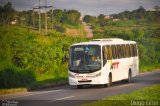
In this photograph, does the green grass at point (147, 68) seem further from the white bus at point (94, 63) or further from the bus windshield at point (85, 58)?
the bus windshield at point (85, 58)

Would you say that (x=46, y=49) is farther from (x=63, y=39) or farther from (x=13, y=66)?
(x=13, y=66)

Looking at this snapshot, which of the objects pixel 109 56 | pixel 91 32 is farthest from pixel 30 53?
pixel 109 56

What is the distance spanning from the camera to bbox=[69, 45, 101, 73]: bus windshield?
24500mm

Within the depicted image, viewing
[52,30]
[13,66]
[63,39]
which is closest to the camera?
[13,66]

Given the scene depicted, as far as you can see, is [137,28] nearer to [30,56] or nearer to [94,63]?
[94,63]

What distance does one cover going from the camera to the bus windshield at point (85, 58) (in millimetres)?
24500

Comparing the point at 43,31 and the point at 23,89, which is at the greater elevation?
the point at 43,31

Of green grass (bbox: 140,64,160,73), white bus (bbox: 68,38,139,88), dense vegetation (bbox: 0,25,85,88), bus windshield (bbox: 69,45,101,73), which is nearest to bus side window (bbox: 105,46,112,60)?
white bus (bbox: 68,38,139,88)

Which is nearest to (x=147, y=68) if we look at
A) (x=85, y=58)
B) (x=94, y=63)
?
(x=94, y=63)

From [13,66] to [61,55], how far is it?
4691 mm

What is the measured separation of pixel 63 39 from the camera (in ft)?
104

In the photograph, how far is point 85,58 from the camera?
80.3 ft

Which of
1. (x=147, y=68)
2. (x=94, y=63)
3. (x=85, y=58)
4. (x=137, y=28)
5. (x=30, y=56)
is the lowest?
(x=147, y=68)

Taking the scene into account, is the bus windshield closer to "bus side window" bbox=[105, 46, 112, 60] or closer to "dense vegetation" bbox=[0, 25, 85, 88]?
"bus side window" bbox=[105, 46, 112, 60]
